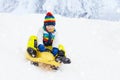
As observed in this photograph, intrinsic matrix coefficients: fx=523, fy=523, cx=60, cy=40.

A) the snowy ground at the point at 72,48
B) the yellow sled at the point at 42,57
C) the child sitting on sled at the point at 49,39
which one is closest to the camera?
the snowy ground at the point at 72,48

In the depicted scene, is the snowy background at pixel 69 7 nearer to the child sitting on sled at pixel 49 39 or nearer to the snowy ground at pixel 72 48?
the snowy ground at pixel 72 48

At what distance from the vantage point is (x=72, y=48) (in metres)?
10.6

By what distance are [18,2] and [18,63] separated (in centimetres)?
2956

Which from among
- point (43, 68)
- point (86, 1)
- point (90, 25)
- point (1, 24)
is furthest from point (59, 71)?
point (86, 1)

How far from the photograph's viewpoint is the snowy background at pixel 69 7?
30.6 meters

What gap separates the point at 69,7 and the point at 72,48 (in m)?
22.0

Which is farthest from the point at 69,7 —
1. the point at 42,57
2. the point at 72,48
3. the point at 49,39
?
the point at 42,57

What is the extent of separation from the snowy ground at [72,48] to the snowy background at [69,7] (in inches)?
656

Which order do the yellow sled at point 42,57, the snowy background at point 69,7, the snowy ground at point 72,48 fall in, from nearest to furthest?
the snowy ground at point 72,48 → the yellow sled at point 42,57 → the snowy background at point 69,7

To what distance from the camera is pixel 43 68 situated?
864 centimetres

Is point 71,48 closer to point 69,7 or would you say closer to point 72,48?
point 72,48

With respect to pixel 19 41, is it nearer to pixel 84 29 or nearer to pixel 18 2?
pixel 84 29

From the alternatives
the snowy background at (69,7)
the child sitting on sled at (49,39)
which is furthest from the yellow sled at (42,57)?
the snowy background at (69,7)

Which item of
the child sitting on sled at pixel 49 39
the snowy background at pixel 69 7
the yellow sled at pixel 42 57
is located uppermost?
the snowy background at pixel 69 7
